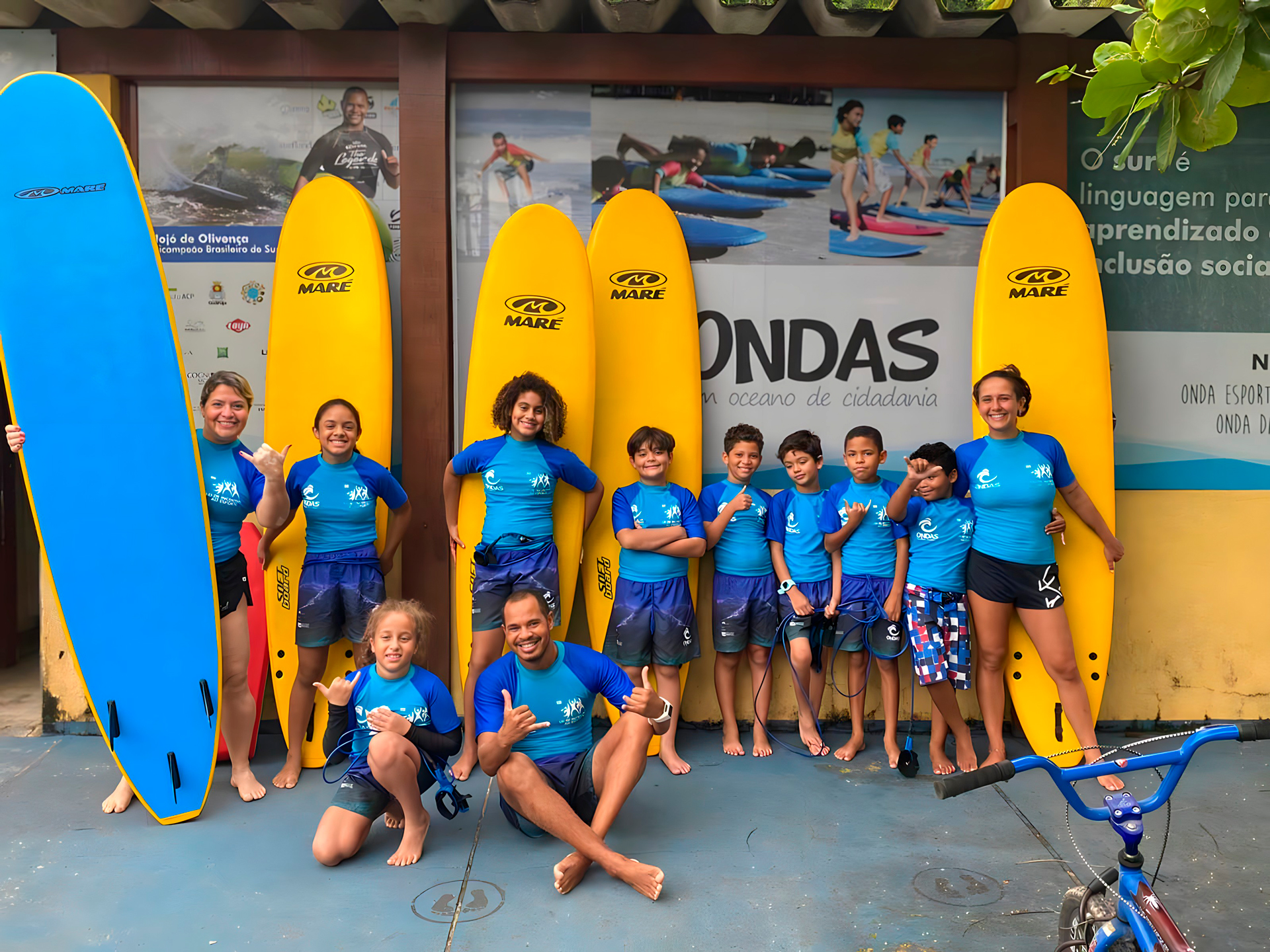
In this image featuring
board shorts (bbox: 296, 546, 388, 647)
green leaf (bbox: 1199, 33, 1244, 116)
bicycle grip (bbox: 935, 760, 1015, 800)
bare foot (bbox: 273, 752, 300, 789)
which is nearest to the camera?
green leaf (bbox: 1199, 33, 1244, 116)

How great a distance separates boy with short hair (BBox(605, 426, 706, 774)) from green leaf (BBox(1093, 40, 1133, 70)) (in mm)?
2058

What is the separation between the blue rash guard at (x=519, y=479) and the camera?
3.11m

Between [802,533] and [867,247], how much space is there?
1336 mm

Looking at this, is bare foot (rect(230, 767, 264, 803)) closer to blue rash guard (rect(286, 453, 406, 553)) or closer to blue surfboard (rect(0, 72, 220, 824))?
blue surfboard (rect(0, 72, 220, 824))

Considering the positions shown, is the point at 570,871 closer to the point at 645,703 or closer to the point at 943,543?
the point at 645,703

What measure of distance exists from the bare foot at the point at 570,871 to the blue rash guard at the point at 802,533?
1.43 meters

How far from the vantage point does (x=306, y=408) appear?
333 cm

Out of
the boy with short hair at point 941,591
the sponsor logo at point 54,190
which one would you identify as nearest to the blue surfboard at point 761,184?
the boy with short hair at point 941,591

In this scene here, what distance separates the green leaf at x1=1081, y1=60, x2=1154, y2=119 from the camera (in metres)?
1.26

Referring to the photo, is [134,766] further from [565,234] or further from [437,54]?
[437,54]

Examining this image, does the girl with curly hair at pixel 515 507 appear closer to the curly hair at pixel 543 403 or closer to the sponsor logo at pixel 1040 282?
the curly hair at pixel 543 403

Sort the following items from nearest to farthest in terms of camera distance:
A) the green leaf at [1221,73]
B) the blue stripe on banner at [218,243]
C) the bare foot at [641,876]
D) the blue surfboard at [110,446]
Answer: the green leaf at [1221,73] → the bare foot at [641,876] → the blue surfboard at [110,446] → the blue stripe on banner at [218,243]

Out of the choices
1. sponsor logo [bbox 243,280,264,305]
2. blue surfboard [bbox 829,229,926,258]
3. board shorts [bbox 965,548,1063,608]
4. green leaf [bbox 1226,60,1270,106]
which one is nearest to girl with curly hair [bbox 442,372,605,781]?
sponsor logo [bbox 243,280,264,305]

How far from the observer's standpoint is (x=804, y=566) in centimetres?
326
